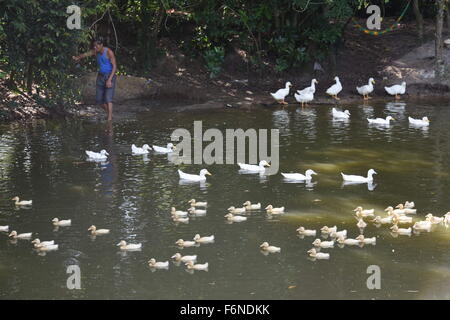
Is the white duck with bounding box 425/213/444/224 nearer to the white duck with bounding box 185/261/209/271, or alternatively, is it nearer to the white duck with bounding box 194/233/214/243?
the white duck with bounding box 194/233/214/243

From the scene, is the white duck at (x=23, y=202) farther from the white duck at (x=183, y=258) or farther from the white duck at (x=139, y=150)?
the white duck at (x=139, y=150)

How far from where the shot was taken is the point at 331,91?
69.7ft

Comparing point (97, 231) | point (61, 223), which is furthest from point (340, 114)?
point (97, 231)

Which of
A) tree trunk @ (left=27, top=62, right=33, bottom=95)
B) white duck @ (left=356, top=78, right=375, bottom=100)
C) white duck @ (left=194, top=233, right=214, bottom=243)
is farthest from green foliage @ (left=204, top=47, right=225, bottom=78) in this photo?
white duck @ (left=194, top=233, right=214, bottom=243)

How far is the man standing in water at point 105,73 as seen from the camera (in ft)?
57.3

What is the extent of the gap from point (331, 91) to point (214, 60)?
3.48 meters

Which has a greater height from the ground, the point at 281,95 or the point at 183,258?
the point at 281,95

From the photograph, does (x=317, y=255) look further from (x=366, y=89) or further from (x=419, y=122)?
(x=366, y=89)

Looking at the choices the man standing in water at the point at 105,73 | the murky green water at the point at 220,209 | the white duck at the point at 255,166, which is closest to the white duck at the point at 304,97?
the murky green water at the point at 220,209

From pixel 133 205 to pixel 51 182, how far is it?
1.92 metres

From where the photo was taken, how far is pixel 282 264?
9500 millimetres

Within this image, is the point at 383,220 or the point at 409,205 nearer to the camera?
the point at 383,220

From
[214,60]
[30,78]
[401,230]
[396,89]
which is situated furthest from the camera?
[214,60]

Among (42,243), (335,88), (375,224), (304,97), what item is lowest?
(375,224)
